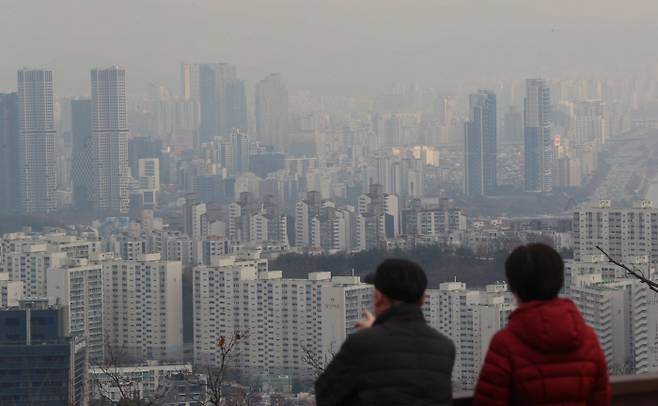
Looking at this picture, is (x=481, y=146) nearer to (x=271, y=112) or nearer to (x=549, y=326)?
(x=271, y=112)

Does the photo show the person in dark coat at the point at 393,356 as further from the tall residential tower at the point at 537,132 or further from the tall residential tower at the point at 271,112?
the tall residential tower at the point at 271,112

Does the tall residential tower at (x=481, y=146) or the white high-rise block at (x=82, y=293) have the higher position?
the tall residential tower at (x=481, y=146)

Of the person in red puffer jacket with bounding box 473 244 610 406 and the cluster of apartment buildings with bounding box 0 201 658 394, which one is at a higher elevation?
the person in red puffer jacket with bounding box 473 244 610 406

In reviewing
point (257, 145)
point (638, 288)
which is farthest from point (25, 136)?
point (638, 288)

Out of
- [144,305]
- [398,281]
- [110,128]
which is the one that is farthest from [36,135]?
[398,281]

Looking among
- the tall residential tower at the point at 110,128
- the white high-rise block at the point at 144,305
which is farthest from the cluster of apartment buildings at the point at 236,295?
the tall residential tower at the point at 110,128

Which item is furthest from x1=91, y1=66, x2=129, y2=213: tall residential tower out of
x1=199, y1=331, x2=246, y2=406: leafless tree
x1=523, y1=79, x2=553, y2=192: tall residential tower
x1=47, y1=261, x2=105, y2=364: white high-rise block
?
x1=199, y1=331, x2=246, y2=406: leafless tree

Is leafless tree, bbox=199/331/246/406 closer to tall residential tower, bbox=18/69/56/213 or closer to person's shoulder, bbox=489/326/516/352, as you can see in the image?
person's shoulder, bbox=489/326/516/352
